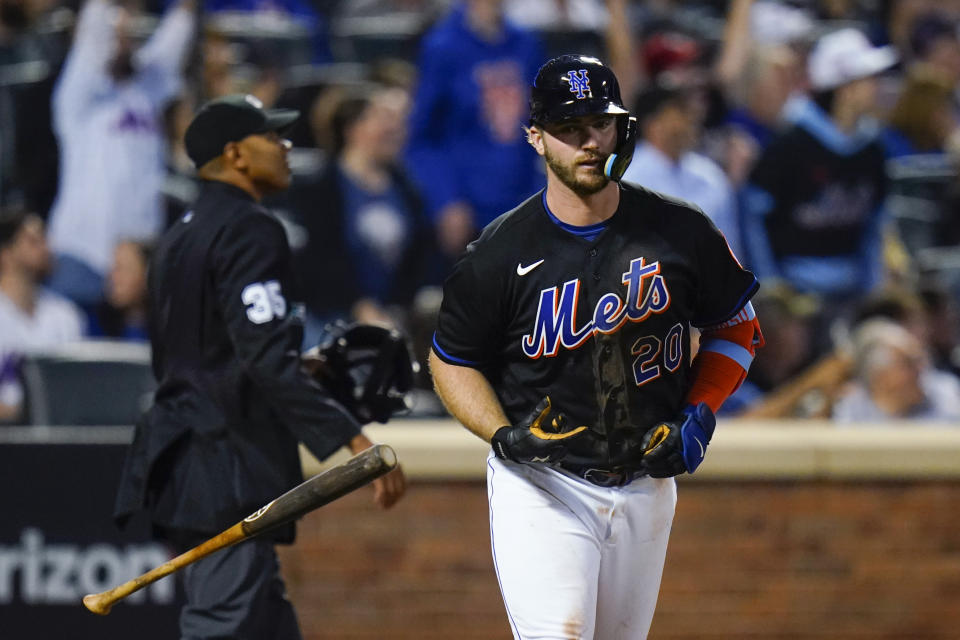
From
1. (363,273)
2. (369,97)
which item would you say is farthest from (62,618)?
(369,97)

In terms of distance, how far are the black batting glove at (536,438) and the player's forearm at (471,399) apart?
6cm

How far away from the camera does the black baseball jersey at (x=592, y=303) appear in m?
3.88

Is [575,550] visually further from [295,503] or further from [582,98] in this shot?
[582,98]

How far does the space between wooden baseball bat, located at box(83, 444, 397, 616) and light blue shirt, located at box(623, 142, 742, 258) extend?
3.33 metres

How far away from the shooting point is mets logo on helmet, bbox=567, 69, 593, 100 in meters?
3.79

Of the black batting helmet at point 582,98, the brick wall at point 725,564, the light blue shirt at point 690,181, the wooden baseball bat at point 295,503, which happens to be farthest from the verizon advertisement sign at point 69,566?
the black batting helmet at point 582,98

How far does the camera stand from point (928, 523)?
20.7ft

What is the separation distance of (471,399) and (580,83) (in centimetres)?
84

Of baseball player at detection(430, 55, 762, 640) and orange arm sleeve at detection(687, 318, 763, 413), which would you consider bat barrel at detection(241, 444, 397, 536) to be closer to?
baseball player at detection(430, 55, 762, 640)

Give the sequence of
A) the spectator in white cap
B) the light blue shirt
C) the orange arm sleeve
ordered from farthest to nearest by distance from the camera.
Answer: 1. the spectator in white cap
2. the light blue shirt
3. the orange arm sleeve

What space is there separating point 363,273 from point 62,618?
2622mm

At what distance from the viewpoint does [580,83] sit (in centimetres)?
380

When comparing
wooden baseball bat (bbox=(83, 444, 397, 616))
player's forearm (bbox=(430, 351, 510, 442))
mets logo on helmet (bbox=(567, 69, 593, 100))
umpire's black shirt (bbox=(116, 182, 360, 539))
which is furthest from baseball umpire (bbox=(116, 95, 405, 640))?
mets logo on helmet (bbox=(567, 69, 593, 100))

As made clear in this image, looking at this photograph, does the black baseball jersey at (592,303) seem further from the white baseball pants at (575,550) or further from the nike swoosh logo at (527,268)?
the white baseball pants at (575,550)
